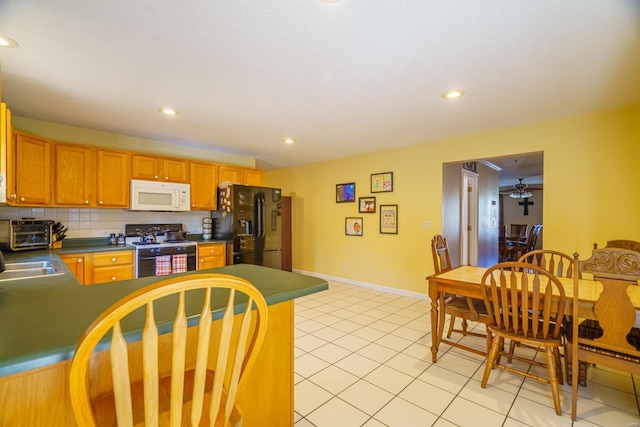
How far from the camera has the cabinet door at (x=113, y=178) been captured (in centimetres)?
350

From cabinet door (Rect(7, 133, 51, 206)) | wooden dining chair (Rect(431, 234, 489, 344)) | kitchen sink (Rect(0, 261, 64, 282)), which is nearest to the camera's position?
kitchen sink (Rect(0, 261, 64, 282))

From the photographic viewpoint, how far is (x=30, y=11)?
1551 mm

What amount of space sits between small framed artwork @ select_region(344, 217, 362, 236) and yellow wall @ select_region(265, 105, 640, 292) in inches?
3.6

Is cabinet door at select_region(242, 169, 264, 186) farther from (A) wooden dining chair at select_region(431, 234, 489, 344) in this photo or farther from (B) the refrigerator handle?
(A) wooden dining chair at select_region(431, 234, 489, 344)

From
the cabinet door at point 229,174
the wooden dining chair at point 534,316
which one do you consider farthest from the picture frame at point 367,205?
the wooden dining chair at point 534,316

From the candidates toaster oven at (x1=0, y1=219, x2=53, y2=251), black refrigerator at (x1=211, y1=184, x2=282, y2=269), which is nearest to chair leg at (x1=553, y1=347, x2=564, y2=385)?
black refrigerator at (x1=211, y1=184, x2=282, y2=269)

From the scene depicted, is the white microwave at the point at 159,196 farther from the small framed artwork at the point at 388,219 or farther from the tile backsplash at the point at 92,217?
the small framed artwork at the point at 388,219

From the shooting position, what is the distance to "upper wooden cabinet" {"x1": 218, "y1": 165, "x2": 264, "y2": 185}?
4.56 meters

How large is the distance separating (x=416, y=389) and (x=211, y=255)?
10.3 ft

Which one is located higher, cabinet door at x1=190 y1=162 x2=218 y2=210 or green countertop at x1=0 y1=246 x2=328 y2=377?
cabinet door at x1=190 y1=162 x2=218 y2=210

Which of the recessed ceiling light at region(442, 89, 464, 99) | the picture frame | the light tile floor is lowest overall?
the light tile floor

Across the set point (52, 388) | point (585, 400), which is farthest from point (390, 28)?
point (585, 400)

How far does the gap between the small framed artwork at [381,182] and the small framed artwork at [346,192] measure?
1.33 feet

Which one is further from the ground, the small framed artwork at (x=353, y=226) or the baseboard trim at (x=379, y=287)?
the small framed artwork at (x=353, y=226)
